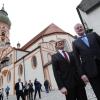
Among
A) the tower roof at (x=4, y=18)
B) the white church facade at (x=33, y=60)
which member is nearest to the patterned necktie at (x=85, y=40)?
the white church facade at (x=33, y=60)

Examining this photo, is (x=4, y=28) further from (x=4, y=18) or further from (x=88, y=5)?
(x=88, y=5)

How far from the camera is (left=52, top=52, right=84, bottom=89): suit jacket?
5414 millimetres

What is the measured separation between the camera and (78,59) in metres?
5.18

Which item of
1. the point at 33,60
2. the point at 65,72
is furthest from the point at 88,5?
the point at 33,60

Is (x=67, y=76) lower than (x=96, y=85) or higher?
higher

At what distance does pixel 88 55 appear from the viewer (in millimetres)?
4953

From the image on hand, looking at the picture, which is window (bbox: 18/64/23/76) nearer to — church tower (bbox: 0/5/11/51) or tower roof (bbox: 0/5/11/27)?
church tower (bbox: 0/5/11/51)

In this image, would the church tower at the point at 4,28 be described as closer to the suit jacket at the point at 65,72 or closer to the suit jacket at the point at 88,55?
the suit jacket at the point at 65,72

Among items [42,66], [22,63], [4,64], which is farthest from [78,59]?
[4,64]

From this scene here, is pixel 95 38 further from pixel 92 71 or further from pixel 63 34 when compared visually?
pixel 63 34

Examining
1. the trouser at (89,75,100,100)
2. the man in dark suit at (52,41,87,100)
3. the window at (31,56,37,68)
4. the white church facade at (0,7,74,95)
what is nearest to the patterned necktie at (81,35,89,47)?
the man in dark suit at (52,41,87,100)

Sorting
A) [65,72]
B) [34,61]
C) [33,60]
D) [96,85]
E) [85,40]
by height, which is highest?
[33,60]

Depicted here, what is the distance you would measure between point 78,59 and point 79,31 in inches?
24.3

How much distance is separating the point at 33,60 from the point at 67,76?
3699 centimetres
